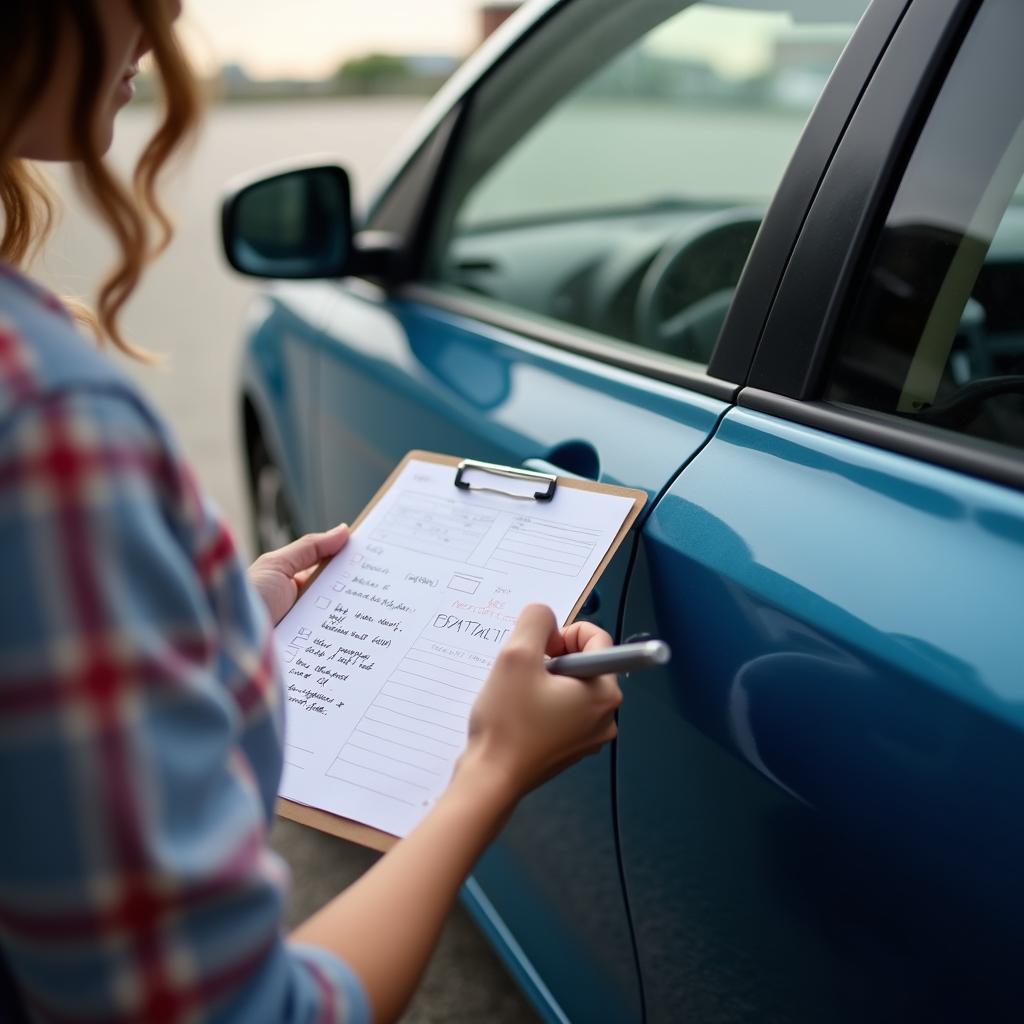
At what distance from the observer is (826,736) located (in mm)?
978

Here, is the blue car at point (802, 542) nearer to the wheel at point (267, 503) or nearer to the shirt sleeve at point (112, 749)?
the shirt sleeve at point (112, 749)

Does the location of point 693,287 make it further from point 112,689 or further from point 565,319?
point 112,689

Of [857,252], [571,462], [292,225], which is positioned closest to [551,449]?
[571,462]

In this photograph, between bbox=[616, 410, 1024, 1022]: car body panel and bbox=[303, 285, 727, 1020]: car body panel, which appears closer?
bbox=[616, 410, 1024, 1022]: car body panel

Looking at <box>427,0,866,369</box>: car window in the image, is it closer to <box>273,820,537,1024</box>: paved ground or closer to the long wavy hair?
the long wavy hair

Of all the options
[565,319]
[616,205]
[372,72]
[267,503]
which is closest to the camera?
[565,319]

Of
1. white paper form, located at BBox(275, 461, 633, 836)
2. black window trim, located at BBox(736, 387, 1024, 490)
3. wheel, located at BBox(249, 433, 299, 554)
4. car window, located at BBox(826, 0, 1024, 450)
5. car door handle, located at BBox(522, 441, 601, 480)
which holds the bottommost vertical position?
wheel, located at BBox(249, 433, 299, 554)

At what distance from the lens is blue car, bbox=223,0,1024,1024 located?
907 millimetres

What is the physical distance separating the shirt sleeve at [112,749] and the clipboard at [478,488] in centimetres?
34

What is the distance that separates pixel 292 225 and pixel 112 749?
1.88 meters

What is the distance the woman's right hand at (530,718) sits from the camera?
34.9 inches

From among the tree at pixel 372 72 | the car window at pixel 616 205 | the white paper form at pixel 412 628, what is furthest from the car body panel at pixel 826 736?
the tree at pixel 372 72

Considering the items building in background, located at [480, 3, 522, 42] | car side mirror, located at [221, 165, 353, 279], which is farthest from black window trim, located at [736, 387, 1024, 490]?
building in background, located at [480, 3, 522, 42]

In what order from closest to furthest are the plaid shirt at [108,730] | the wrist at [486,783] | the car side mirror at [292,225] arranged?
the plaid shirt at [108,730] < the wrist at [486,783] < the car side mirror at [292,225]
